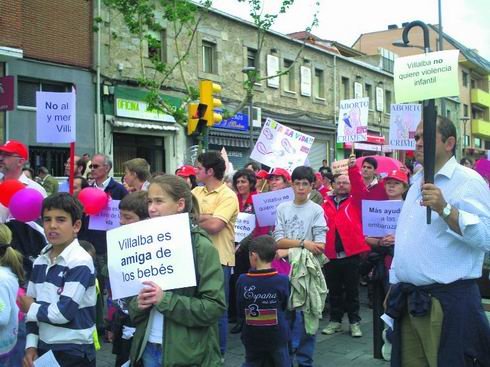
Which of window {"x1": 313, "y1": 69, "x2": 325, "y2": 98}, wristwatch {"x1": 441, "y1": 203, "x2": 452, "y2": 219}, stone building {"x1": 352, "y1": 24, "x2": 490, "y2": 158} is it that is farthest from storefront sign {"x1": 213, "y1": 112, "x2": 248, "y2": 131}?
stone building {"x1": 352, "y1": 24, "x2": 490, "y2": 158}

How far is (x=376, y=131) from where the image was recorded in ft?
114

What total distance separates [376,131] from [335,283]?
2917 centimetres

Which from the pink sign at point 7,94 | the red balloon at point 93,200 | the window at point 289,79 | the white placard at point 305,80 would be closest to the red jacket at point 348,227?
the red balloon at point 93,200

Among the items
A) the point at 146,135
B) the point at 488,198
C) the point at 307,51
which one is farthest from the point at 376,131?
the point at 488,198

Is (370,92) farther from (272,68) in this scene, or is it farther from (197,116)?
(197,116)

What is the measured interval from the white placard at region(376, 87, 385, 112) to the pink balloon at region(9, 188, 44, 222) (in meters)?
31.8

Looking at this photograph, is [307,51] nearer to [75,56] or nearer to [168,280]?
[75,56]

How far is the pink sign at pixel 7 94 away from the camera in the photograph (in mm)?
11031

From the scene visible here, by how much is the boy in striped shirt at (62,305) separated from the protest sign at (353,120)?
777cm

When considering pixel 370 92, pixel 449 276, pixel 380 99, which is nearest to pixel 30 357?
pixel 449 276

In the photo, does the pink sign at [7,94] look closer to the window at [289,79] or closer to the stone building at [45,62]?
the stone building at [45,62]

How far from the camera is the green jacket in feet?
9.00

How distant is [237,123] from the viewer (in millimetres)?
22984

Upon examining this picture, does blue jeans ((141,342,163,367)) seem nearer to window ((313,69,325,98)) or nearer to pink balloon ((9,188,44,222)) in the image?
pink balloon ((9,188,44,222))
